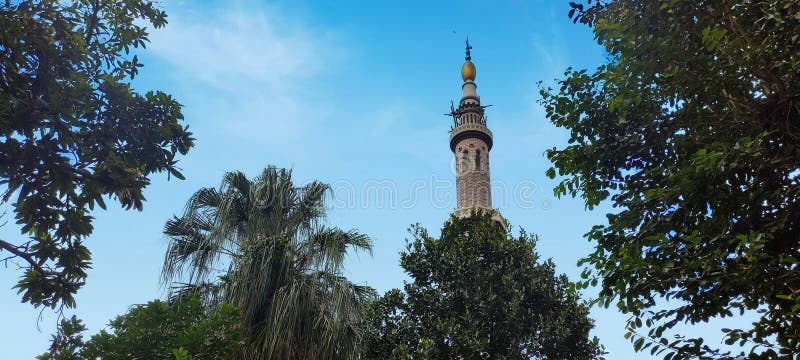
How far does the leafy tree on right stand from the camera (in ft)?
20.0

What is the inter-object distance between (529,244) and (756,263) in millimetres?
12034

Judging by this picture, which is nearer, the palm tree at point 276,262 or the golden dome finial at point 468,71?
the palm tree at point 276,262

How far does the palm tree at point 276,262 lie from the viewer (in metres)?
10.4

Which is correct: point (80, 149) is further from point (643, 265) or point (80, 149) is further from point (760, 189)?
point (760, 189)

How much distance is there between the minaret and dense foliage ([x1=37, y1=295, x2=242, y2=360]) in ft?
86.7

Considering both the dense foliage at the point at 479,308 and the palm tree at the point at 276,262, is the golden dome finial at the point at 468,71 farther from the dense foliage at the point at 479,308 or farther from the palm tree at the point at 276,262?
the palm tree at the point at 276,262

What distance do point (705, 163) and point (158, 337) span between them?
7.00 metres

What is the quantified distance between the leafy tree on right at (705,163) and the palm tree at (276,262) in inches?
193

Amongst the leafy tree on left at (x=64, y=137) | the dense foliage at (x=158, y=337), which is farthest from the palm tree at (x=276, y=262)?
the leafy tree on left at (x=64, y=137)

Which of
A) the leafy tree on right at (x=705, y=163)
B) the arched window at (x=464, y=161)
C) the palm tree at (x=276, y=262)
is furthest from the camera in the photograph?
the arched window at (x=464, y=161)

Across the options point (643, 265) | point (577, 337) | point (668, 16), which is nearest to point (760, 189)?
point (643, 265)

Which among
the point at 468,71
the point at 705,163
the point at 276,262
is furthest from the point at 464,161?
the point at 705,163

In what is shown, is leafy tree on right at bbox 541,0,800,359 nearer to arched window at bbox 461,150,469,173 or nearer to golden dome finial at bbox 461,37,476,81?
arched window at bbox 461,150,469,173

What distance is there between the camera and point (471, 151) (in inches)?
1497
